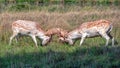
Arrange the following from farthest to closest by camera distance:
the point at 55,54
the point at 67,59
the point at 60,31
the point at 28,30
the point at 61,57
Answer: the point at 60,31 → the point at 28,30 → the point at 55,54 → the point at 61,57 → the point at 67,59

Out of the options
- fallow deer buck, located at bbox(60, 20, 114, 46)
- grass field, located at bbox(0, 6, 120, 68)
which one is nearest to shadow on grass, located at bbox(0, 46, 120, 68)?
grass field, located at bbox(0, 6, 120, 68)

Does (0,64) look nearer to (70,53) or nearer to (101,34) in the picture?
(70,53)

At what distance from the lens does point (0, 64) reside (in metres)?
10.9

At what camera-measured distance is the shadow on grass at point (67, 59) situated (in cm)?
1063

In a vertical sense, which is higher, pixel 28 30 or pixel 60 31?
pixel 28 30

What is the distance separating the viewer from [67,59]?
11.3 metres

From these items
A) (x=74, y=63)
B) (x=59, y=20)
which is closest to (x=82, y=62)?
(x=74, y=63)

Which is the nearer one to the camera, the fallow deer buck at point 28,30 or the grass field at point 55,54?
the grass field at point 55,54

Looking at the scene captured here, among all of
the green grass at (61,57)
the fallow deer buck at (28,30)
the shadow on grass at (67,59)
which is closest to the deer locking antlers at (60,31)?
the fallow deer buck at (28,30)

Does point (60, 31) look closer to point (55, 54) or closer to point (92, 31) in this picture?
point (92, 31)

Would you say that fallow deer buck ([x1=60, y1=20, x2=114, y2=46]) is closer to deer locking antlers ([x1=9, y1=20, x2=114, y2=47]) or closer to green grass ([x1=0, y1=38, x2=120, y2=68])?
deer locking antlers ([x1=9, y1=20, x2=114, y2=47])

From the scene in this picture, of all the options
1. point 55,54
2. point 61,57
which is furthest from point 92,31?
point 61,57

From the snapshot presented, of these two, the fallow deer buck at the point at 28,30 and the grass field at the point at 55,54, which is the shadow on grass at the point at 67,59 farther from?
the fallow deer buck at the point at 28,30

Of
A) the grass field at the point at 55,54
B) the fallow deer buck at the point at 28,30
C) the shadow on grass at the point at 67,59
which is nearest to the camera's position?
the shadow on grass at the point at 67,59
